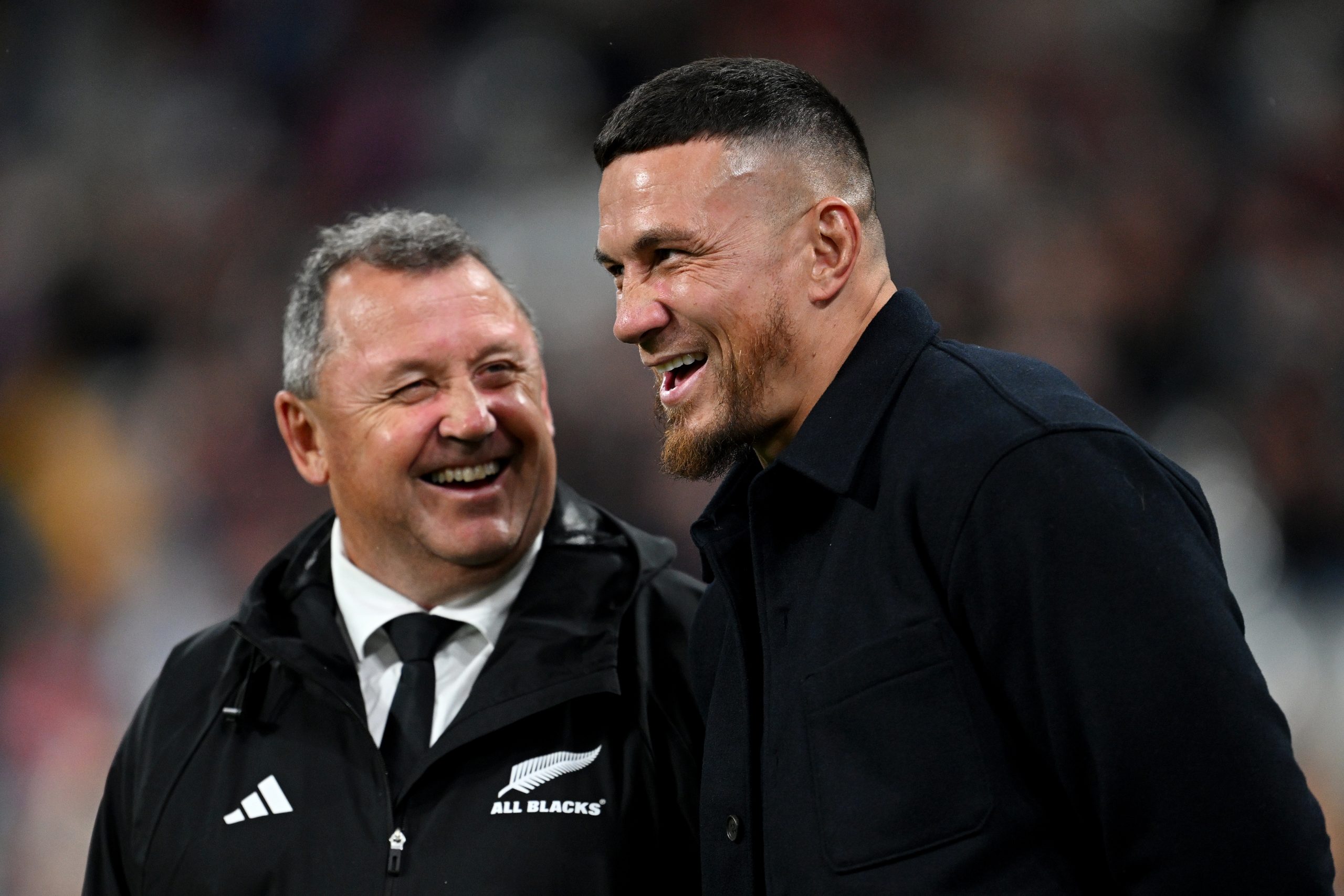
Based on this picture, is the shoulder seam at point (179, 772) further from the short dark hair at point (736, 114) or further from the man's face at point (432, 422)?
the short dark hair at point (736, 114)

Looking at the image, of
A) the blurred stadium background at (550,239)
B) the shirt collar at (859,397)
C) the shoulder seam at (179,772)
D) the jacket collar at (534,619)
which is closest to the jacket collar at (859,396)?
the shirt collar at (859,397)

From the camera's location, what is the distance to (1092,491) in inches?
49.2

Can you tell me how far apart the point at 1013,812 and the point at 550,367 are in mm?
3379

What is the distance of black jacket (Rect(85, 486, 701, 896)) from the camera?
1.99 m

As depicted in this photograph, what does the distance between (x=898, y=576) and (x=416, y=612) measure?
114 cm

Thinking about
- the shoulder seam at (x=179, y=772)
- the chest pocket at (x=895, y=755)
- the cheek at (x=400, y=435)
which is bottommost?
the chest pocket at (x=895, y=755)

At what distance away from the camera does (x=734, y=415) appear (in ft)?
5.37

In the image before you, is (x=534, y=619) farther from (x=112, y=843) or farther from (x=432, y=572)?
(x=112, y=843)

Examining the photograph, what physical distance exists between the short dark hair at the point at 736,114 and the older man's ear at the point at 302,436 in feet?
3.29

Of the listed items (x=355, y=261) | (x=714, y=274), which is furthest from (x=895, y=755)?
(x=355, y=261)

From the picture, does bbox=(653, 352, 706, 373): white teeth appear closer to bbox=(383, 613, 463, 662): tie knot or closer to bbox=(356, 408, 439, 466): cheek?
bbox=(356, 408, 439, 466): cheek

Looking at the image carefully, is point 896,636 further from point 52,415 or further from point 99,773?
point 52,415

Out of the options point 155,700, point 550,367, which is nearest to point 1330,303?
point 550,367

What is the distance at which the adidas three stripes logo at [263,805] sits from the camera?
2.07 m
